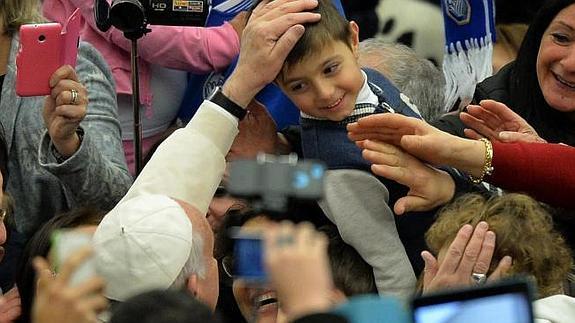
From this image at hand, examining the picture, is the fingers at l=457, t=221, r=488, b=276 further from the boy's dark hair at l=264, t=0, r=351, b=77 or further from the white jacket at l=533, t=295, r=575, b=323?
the boy's dark hair at l=264, t=0, r=351, b=77

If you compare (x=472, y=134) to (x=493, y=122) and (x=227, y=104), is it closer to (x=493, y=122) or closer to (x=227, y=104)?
(x=493, y=122)

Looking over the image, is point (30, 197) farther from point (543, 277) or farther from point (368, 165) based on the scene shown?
point (543, 277)

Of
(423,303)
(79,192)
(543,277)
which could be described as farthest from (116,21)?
(423,303)

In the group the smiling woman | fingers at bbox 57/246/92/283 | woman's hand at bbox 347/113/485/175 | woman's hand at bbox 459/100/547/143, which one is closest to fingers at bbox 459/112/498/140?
woman's hand at bbox 459/100/547/143

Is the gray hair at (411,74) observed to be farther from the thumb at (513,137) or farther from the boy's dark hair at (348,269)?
the boy's dark hair at (348,269)

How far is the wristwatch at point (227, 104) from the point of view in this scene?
305 centimetres

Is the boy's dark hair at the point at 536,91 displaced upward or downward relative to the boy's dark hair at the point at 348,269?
upward

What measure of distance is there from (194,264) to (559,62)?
1.31 meters

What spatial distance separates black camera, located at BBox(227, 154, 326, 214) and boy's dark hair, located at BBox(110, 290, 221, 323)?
21 cm

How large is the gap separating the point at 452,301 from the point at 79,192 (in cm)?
153

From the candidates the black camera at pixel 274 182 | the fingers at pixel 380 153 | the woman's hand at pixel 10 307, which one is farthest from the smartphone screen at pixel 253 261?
the woman's hand at pixel 10 307

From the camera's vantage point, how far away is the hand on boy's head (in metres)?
3.11

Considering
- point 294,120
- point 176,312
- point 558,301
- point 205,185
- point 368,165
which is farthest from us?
point 294,120

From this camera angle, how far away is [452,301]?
222 cm
